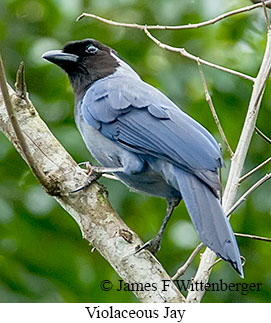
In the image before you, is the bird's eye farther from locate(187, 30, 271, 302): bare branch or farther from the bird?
locate(187, 30, 271, 302): bare branch

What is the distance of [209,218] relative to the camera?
3443 millimetres

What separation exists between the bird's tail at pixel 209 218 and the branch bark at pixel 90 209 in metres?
0.24

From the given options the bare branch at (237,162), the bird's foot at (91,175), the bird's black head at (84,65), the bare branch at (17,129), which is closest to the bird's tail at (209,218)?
the bare branch at (237,162)

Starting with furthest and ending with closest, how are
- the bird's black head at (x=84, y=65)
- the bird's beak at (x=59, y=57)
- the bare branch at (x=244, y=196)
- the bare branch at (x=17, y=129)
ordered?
the bird's black head at (x=84, y=65)
the bird's beak at (x=59, y=57)
the bare branch at (x=244, y=196)
the bare branch at (x=17, y=129)

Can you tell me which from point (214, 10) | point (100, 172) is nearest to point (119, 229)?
point (100, 172)

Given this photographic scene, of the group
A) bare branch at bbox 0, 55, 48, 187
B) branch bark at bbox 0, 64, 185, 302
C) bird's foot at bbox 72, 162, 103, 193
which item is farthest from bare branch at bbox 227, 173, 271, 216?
bare branch at bbox 0, 55, 48, 187

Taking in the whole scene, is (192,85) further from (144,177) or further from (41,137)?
(41,137)

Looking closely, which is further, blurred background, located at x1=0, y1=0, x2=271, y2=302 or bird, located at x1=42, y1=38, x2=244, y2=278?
blurred background, located at x1=0, y1=0, x2=271, y2=302

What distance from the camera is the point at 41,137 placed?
11.8 feet

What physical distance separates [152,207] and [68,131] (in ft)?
2.22

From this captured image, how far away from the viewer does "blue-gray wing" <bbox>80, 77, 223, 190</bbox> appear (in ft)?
12.0

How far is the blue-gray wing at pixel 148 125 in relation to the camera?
3650 mm

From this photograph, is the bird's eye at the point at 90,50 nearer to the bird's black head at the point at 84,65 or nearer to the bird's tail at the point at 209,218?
the bird's black head at the point at 84,65

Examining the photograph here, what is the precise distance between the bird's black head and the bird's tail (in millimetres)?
985
